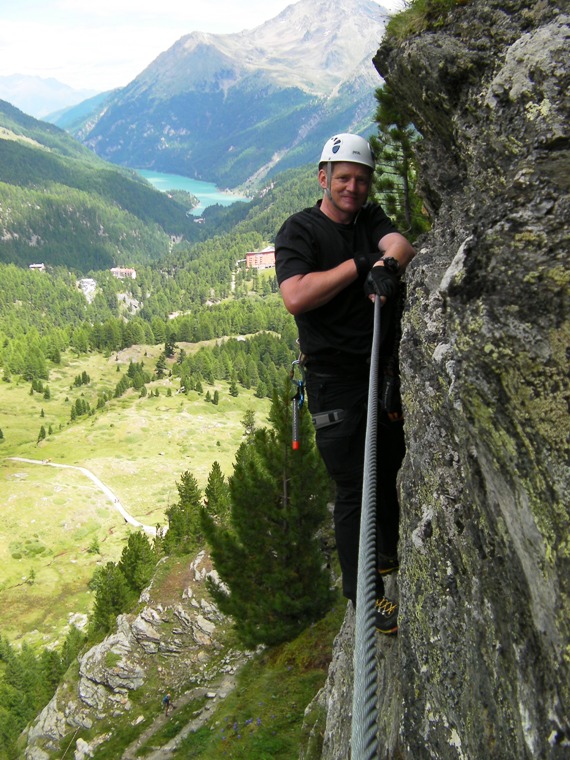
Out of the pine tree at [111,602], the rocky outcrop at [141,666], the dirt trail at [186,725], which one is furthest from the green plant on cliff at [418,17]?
the pine tree at [111,602]

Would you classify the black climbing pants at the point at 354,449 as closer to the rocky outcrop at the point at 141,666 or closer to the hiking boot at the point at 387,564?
the hiking boot at the point at 387,564

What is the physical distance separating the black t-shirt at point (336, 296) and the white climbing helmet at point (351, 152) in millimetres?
562

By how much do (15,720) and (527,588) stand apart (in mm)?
61354

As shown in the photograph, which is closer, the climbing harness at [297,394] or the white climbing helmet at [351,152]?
the white climbing helmet at [351,152]

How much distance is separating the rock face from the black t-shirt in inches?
27.3

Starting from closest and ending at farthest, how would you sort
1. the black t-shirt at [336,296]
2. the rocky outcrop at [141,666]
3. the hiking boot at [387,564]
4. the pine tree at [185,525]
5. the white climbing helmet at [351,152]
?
the black t-shirt at [336,296]
the white climbing helmet at [351,152]
the hiking boot at [387,564]
the rocky outcrop at [141,666]
the pine tree at [185,525]

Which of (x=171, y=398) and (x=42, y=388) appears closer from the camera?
(x=171, y=398)

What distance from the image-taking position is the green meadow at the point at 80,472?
239ft

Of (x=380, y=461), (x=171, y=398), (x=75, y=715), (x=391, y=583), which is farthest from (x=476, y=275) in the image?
(x=171, y=398)

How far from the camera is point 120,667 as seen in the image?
31328 mm

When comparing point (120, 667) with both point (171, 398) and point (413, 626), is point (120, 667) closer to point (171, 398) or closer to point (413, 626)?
point (413, 626)

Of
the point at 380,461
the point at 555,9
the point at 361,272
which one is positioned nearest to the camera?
the point at 555,9

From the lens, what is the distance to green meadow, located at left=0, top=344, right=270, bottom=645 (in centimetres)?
7275

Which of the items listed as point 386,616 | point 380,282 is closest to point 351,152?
point 380,282
